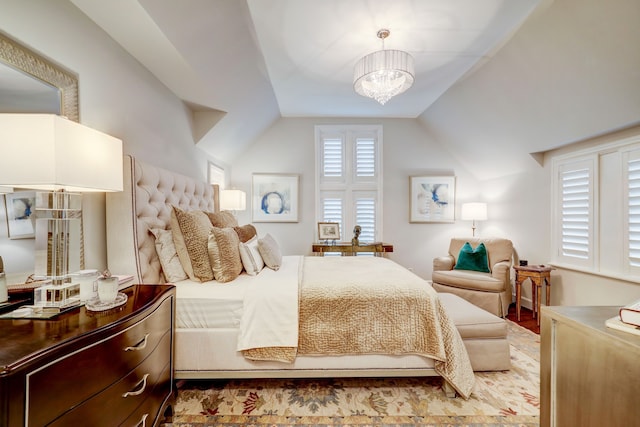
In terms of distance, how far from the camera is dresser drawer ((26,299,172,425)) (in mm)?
768

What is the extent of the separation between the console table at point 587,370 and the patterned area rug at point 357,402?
66 centimetres

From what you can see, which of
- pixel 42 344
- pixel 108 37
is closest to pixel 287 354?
pixel 42 344

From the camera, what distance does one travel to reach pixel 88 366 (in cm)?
94

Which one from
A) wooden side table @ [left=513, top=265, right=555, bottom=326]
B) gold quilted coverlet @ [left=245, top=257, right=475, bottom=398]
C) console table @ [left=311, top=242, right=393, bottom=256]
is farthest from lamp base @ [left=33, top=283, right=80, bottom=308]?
wooden side table @ [left=513, top=265, right=555, bottom=326]

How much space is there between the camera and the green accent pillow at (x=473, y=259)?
3650mm

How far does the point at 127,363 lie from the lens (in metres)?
1.13

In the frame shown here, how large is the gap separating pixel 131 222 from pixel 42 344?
111 centimetres

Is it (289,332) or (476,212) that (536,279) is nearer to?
(476,212)

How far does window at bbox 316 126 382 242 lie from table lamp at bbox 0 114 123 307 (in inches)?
138

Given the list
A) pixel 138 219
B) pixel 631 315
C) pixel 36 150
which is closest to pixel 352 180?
pixel 138 219

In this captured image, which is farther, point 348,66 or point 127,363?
point 348,66

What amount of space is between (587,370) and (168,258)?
2.28 meters

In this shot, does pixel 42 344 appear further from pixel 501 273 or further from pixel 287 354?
pixel 501 273

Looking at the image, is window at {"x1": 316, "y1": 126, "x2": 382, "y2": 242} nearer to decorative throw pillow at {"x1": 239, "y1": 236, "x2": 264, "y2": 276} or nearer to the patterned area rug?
decorative throw pillow at {"x1": 239, "y1": 236, "x2": 264, "y2": 276}
